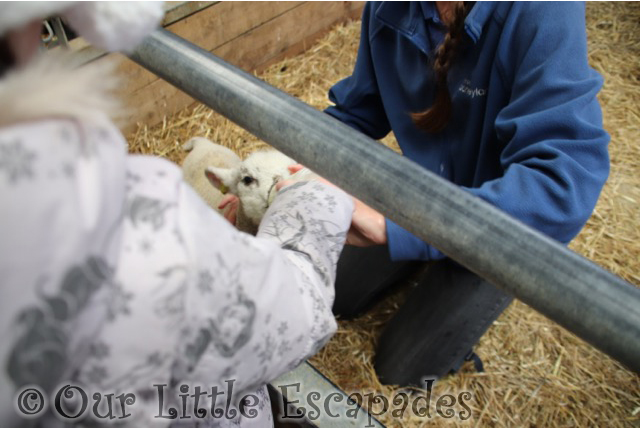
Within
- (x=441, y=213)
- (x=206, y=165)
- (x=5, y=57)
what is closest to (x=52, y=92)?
(x=5, y=57)

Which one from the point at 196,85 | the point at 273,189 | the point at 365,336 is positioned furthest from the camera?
the point at 365,336

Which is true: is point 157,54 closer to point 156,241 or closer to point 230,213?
point 156,241

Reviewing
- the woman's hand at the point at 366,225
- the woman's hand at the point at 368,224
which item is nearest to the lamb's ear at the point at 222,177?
the woman's hand at the point at 366,225

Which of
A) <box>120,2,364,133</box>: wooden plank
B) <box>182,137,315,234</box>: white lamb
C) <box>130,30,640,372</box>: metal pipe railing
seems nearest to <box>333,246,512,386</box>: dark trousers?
<box>182,137,315,234</box>: white lamb

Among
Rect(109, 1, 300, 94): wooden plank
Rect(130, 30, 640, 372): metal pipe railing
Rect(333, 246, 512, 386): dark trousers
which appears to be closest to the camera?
Rect(130, 30, 640, 372): metal pipe railing

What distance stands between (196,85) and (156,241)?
42 cm

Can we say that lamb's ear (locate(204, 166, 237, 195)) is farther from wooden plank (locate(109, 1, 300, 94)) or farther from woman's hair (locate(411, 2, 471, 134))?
wooden plank (locate(109, 1, 300, 94))

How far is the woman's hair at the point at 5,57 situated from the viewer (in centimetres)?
38

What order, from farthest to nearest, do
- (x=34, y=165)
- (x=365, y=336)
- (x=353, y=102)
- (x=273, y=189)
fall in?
(x=365, y=336) < (x=353, y=102) < (x=273, y=189) < (x=34, y=165)

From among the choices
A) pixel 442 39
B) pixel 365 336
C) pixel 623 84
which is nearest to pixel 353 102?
pixel 442 39

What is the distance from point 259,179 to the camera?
1.30 metres

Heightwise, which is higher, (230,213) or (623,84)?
(230,213)

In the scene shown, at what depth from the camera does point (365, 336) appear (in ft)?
5.54

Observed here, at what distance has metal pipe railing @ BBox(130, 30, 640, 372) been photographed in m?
0.48
